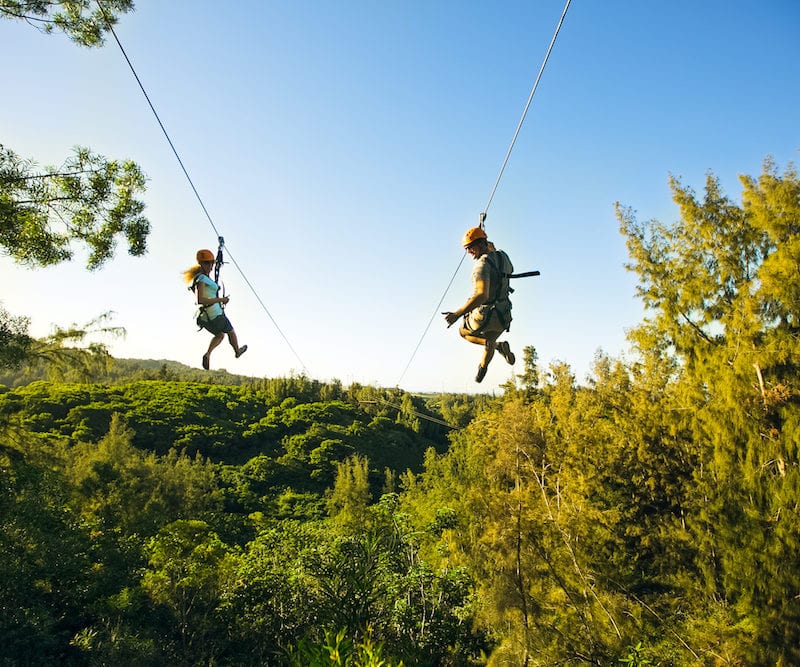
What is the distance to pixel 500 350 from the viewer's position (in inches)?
194

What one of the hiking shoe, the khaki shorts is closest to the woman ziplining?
the khaki shorts

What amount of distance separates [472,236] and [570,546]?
522 inches

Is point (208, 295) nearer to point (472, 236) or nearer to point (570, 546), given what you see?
point (472, 236)

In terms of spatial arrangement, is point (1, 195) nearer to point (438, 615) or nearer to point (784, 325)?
point (438, 615)

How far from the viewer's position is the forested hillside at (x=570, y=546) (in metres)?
11.7

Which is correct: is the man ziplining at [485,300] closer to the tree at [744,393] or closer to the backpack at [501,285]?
the backpack at [501,285]

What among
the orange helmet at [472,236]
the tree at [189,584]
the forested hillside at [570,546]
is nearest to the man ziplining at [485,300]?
the orange helmet at [472,236]

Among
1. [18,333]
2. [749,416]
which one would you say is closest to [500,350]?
[18,333]

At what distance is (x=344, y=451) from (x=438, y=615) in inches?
2178

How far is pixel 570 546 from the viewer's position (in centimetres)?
1409

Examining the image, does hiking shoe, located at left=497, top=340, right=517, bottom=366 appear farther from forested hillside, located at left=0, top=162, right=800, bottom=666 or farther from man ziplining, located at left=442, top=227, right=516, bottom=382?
forested hillside, located at left=0, top=162, right=800, bottom=666

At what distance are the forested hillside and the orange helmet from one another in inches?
221

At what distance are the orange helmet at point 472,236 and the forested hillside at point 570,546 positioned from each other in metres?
5.60

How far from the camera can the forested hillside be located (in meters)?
11.7
